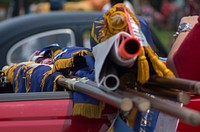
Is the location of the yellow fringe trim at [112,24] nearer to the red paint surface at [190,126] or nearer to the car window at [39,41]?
the red paint surface at [190,126]

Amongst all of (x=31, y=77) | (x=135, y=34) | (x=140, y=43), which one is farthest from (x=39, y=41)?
(x=140, y=43)

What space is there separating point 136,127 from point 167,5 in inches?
1017

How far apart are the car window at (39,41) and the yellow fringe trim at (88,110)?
2706 millimetres

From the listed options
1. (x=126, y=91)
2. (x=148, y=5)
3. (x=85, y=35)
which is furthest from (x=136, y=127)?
(x=148, y=5)

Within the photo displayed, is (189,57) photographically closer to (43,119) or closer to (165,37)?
(43,119)

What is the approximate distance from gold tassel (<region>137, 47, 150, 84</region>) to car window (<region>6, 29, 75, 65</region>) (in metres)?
2.83

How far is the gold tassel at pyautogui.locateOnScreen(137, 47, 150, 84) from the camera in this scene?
2.54 metres

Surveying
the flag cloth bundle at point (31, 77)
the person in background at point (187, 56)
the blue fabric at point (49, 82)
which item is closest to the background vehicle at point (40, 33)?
the flag cloth bundle at point (31, 77)

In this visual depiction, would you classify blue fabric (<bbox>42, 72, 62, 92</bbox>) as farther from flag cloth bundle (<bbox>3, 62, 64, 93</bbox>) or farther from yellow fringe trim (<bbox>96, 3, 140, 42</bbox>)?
yellow fringe trim (<bbox>96, 3, 140, 42</bbox>)

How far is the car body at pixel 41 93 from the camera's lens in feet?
8.73

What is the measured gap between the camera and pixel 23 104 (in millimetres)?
2697

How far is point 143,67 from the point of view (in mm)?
2553

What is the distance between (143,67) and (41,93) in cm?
50

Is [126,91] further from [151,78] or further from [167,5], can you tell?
[167,5]
